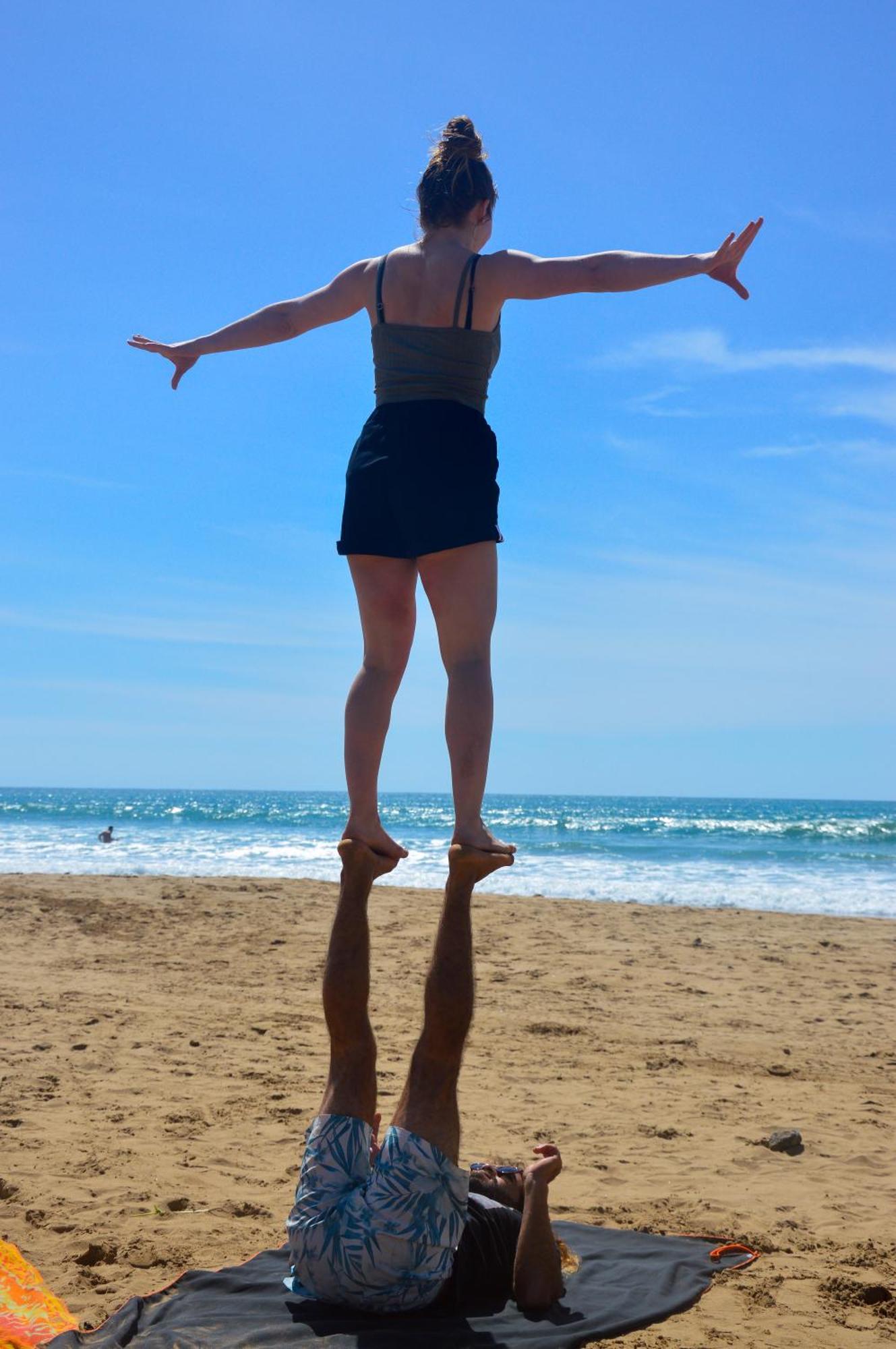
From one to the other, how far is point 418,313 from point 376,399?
0.97ft

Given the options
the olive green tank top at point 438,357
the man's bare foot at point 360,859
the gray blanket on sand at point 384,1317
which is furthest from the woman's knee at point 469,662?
the gray blanket on sand at point 384,1317

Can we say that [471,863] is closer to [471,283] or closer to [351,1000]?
[351,1000]

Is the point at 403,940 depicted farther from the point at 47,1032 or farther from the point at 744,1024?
the point at 47,1032

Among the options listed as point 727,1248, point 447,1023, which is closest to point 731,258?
point 447,1023

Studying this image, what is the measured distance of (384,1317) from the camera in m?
3.04

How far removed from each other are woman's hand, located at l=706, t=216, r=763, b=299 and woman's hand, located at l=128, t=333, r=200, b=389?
1.62 metres

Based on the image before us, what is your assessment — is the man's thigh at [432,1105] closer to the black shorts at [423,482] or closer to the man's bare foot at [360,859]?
the man's bare foot at [360,859]

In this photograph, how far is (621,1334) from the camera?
305 cm

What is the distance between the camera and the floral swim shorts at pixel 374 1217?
2938mm

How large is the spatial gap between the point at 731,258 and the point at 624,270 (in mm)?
280

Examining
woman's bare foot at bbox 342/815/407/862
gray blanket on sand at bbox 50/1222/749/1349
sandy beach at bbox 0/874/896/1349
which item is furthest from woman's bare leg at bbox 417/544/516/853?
sandy beach at bbox 0/874/896/1349

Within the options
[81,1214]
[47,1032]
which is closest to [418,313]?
[81,1214]

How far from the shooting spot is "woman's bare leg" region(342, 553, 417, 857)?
322 cm

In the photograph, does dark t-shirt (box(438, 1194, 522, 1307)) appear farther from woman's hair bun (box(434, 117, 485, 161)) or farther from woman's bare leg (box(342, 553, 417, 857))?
woman's hair bun (box(434, 117, 485, 161))
